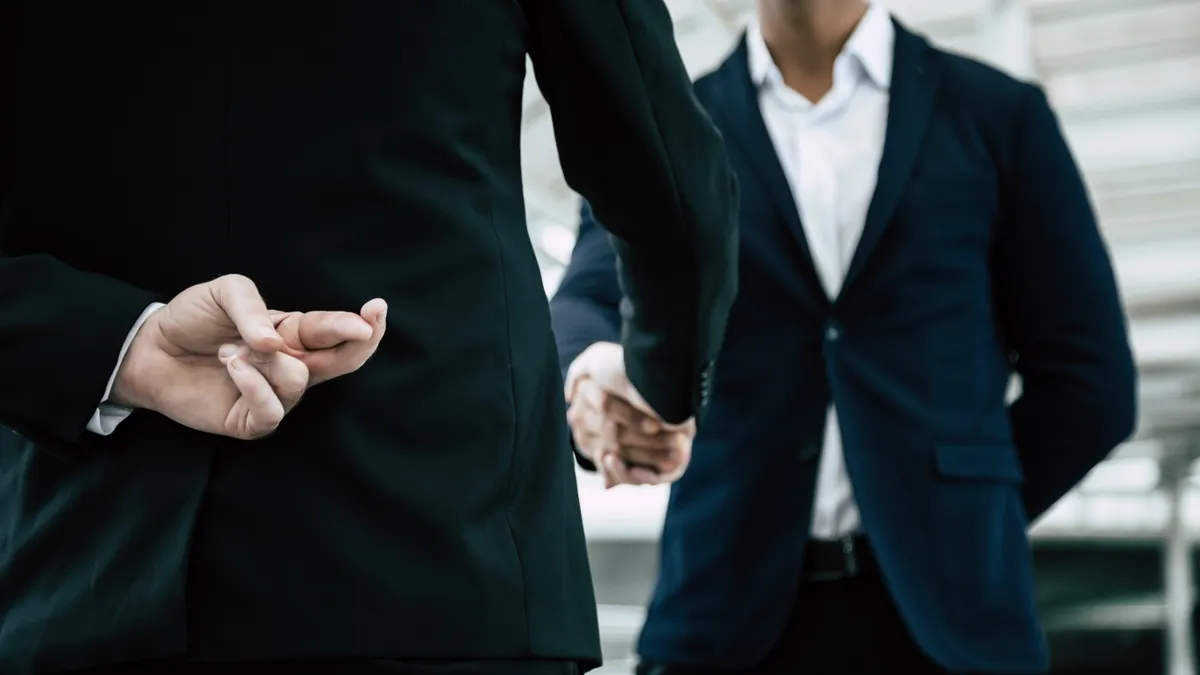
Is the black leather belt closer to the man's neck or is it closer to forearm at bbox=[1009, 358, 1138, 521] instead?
forearm at bbox=[1009, 358, 1138, 521]

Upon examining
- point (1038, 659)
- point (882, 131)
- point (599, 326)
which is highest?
point (882, 131)

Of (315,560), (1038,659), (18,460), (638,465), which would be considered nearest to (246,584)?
(315,560)

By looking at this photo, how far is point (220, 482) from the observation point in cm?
80

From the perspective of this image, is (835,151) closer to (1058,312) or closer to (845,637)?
(1058,312)

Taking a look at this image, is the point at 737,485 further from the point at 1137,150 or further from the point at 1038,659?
the point at 1137,150

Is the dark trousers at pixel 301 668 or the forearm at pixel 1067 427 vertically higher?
the forearm at pixel 1067 427

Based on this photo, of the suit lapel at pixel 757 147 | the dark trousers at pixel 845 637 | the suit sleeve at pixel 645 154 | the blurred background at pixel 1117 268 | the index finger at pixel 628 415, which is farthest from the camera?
the blurred background at pixel 1117 268

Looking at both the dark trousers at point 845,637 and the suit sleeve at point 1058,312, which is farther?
the suit sleeve at point 1058,312

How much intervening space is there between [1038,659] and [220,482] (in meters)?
1.22

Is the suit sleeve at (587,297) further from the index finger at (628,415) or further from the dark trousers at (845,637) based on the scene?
the dark trousers at (845,637)

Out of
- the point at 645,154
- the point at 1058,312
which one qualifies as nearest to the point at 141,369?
the point at 645,154

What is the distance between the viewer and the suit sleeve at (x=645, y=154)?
0.95 meters

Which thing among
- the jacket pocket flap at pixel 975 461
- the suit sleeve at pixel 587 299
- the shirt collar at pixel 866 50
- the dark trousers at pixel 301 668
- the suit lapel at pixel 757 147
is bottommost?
the dark trousers at pixel 301 668

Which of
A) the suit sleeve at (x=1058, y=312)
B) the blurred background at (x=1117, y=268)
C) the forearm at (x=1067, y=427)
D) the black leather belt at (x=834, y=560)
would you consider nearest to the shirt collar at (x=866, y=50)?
the suit sleeve at (x=1058, y=312)
